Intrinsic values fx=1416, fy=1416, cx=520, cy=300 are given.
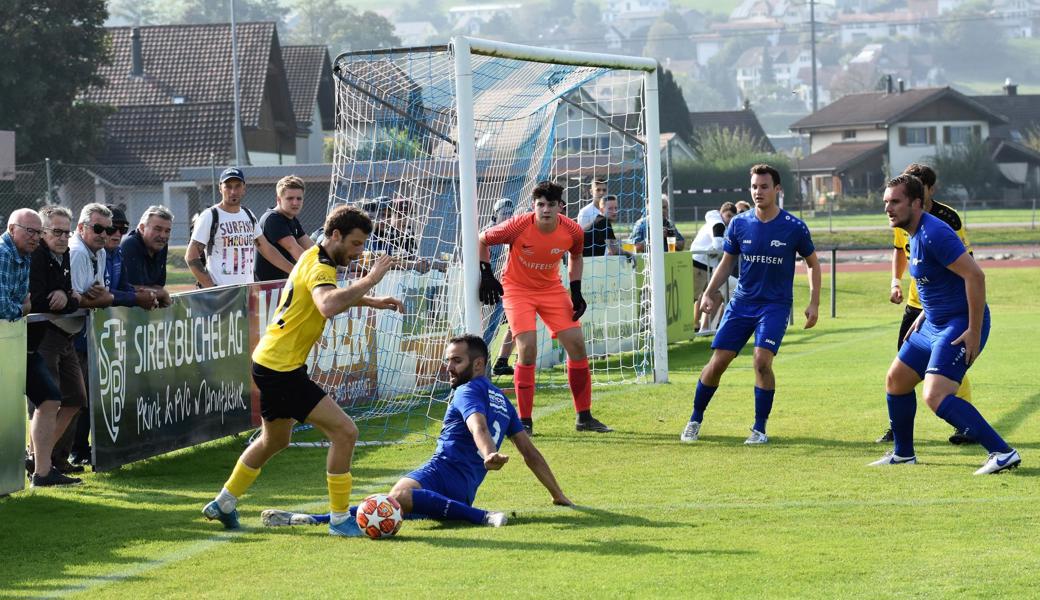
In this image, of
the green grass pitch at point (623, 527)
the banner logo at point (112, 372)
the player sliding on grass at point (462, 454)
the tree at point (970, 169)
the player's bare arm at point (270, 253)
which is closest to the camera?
the green grass pitch at point (623, 527)

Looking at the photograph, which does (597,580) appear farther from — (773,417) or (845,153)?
(845,153)

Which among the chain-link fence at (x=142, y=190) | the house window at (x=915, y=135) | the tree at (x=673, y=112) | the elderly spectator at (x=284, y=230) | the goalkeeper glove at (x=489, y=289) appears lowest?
the goalkeeper glove at (x=489, y=289)

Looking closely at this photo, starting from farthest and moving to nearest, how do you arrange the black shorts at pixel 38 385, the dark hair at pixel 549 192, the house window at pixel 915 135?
the house window at pixel 915 135, the dark hair at pixel 549 192, the black shorts at pixel 38 385

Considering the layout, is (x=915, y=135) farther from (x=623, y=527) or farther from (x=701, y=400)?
(x=623, y=527)

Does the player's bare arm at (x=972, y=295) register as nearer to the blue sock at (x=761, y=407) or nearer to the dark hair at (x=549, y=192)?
the blue sock at (x=761, y=407)

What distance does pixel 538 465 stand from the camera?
26.1ft

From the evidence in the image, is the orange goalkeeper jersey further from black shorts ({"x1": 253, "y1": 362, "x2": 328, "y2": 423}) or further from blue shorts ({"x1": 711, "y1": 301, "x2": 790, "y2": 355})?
black shorts ({"x1": 253, "y1": 362, "x2": 328, "y2": 423})

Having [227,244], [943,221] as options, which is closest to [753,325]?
[943,221]

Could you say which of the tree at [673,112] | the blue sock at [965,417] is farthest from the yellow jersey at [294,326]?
the tree at [673,112]

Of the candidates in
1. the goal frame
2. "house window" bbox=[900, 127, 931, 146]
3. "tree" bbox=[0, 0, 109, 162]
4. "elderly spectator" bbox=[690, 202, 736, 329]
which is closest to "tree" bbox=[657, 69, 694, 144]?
"house window" bbox=[900, 127, 931, 146]

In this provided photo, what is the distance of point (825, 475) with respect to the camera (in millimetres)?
9117

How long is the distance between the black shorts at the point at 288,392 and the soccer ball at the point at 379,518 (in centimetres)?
62

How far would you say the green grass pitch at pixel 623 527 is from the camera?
6312mm

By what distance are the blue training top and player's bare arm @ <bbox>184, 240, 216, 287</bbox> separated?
4.85 meters
